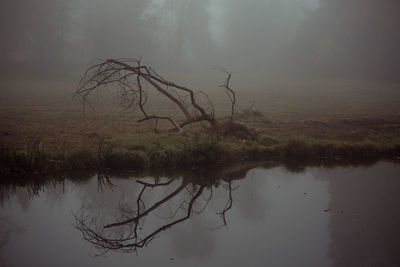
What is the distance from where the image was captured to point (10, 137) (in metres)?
8.95

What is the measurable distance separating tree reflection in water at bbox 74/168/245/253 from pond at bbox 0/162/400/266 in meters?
0.01

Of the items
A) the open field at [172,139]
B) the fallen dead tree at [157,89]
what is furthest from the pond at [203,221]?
the fallen dead tree at [157,89]

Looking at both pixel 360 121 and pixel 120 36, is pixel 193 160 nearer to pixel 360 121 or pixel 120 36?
pixel 360 121

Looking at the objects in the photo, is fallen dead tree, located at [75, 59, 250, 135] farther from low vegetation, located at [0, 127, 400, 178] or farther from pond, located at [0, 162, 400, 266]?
pond, located at [0, 162, 400, 266]

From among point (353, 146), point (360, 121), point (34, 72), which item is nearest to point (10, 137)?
point (353, 146)

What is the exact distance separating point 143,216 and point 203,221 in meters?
0.88

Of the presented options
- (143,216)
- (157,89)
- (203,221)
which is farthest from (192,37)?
(203,221)

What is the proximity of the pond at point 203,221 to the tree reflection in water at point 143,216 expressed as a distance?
1cm

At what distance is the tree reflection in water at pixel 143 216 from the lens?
460 centimetres

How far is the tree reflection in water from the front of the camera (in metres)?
4.60

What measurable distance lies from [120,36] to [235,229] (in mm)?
36275

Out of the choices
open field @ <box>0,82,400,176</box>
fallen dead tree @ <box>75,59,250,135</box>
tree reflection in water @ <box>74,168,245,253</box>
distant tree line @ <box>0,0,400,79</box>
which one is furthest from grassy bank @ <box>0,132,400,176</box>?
distant tree line @ <box>0,0,400,79</box>

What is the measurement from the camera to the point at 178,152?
7844 mm

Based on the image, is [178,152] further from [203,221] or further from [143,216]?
[203,221]
